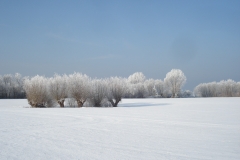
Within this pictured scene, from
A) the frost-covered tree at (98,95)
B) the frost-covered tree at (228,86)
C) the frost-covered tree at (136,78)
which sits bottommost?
the frost-covered tree at (98,95)

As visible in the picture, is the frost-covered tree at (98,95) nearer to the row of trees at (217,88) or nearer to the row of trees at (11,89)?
the row of trees at (11,89)

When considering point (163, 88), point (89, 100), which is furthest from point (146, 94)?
point (89, 100)

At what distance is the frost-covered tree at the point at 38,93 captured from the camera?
4003cm

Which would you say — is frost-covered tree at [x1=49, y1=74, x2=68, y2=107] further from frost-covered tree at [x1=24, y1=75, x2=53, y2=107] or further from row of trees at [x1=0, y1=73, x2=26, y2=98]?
row of trees at [x1=0, y1=73, x2=26, y2=98]

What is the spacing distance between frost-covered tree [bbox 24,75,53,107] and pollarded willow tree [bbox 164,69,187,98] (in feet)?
184

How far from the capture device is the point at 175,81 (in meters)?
87.5

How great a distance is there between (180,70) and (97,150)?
8563cm

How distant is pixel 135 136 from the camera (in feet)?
35.2

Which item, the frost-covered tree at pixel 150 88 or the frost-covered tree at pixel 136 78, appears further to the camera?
the frost-covered tree at pixel 136 78

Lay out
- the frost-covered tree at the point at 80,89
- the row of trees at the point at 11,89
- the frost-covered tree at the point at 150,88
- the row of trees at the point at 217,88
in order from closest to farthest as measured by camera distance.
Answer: the frost-covered tree at the point at 80,89 → the row of trees at the point at 11,89 → the row of trees at the point at 217,88 → the frost-covered tree at the point at 150,88

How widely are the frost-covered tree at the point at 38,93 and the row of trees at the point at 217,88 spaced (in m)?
73.6

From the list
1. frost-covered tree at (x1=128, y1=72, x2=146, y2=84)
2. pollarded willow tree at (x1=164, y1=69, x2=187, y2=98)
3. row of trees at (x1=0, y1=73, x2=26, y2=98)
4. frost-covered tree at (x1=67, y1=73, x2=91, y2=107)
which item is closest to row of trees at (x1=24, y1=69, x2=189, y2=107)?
frost-covered tree at (x1=67, y1=73, x2=91, y2=107)

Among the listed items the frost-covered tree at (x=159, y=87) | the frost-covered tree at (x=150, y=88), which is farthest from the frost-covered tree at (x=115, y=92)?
the frost-covered tree at (x=159, y=87)

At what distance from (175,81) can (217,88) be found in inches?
855
